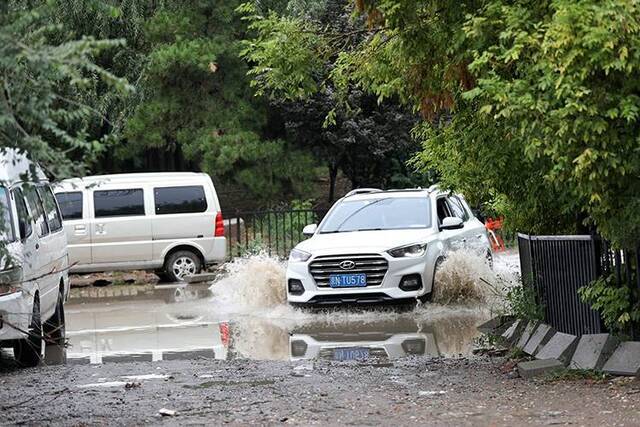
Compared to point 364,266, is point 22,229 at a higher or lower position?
higher

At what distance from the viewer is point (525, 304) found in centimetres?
1233

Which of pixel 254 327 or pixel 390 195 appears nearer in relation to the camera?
pixel 254 327

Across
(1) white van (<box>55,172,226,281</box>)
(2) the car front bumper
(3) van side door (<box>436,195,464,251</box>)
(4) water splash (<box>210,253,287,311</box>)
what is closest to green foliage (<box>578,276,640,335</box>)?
(2) the car front bumper

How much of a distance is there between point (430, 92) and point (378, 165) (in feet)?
77.2

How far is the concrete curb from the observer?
32.5 feet

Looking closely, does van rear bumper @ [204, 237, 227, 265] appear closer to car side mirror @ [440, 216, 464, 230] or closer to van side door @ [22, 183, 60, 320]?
car side mirror @ [440, 216, 464, 230]

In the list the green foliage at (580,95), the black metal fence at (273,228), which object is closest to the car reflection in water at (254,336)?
the green foliage at (580,95)

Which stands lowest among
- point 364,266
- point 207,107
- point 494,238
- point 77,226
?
point 494,238

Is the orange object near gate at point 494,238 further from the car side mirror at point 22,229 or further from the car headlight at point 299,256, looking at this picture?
the car side mirror at point 22,229

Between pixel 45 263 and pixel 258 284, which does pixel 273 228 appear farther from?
pixel 45 263

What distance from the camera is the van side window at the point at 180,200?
2466 centimetres

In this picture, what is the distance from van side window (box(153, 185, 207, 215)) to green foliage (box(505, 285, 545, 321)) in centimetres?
1250

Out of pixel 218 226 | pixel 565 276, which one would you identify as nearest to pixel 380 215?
pixel 565 276

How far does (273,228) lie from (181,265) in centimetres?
460
